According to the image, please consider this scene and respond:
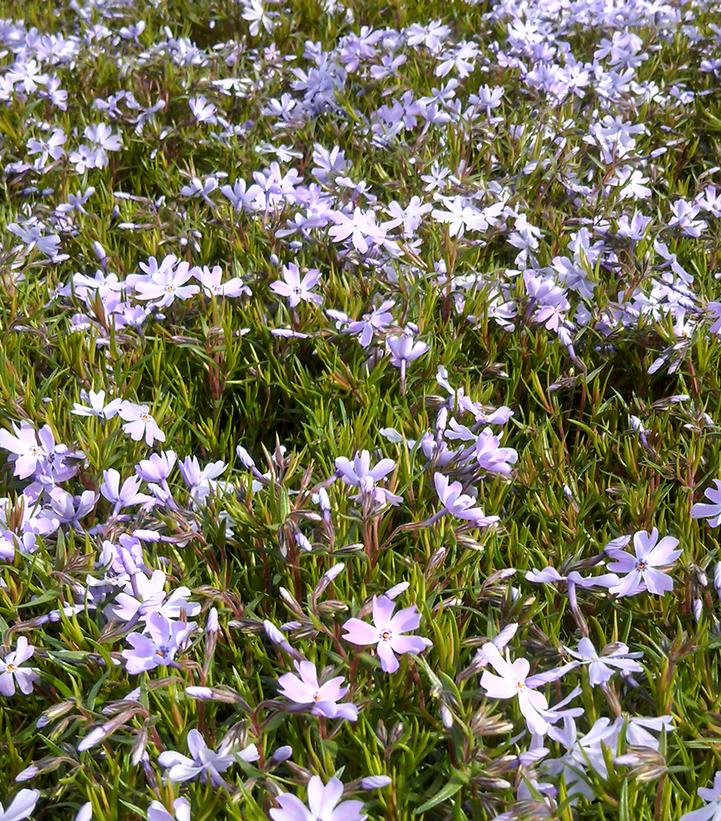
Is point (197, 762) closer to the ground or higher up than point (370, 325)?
closer to the ground

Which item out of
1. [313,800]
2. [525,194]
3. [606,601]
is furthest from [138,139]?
[313,800]

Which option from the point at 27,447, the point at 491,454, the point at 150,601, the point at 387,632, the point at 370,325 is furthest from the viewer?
the point at 370,325

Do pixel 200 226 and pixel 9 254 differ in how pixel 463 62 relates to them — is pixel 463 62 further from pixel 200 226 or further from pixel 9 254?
pixel 9 254

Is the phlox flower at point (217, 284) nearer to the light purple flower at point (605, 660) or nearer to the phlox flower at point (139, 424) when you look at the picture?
the phlox flower at point (139, 424)

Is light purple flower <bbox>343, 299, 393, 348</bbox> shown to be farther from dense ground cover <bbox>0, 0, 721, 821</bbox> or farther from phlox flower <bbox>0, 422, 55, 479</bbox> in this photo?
phlox flower <bbox>0, 422, 55, 479</bbox>

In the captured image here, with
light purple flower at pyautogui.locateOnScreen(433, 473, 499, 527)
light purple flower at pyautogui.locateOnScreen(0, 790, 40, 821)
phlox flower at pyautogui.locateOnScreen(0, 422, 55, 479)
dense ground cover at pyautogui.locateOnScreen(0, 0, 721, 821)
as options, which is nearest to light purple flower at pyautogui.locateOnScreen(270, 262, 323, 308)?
dense ground cover at pyautogui.locateOnScreen(0, 0, 721, 821)

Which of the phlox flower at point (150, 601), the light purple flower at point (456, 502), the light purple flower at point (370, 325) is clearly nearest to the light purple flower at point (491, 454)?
the light purple flower at point (456, 502)

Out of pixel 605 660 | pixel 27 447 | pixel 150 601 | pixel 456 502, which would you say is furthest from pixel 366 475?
pixel 27 447

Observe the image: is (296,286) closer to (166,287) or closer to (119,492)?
(166,287)

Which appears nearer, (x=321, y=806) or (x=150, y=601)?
(x=321, y=806)
